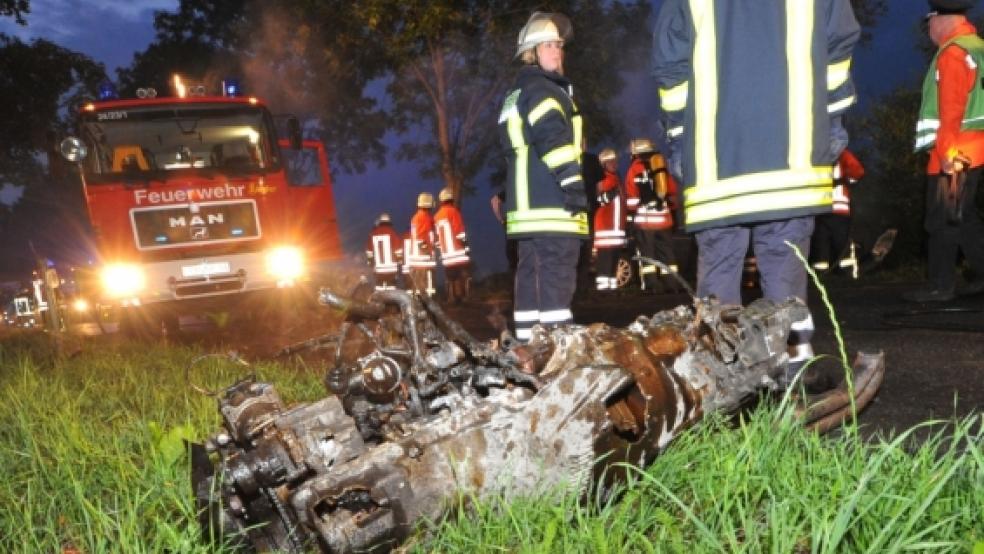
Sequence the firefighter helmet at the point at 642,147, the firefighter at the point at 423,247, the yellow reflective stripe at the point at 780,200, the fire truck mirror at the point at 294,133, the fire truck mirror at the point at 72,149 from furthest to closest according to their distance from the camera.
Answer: the firefighter at the point at 423,247 < the firefighter helmet at the point at 642,147 < the fire truck mirror at the point at 294,133 < the fire truck mirror at the point at 72,149 < the yellow reflective stripe at the point at 780,200

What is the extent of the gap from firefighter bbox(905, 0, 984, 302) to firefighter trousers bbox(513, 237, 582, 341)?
3.14m

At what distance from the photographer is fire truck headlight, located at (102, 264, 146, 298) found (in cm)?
800

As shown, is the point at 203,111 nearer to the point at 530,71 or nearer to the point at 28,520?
the point at 530,71

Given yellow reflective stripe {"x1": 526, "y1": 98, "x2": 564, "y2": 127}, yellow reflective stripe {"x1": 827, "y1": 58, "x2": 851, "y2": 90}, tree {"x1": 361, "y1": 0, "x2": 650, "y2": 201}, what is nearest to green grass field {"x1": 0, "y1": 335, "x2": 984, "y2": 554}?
yellow reflective stripe {"x1": 827, "y1": 58, "x2": 851, "y2": 90}

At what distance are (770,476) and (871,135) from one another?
11.9m

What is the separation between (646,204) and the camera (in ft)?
33.2

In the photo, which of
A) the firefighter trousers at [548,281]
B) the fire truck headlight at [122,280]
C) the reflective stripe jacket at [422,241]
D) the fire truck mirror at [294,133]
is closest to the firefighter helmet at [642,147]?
the reflective stripe jacket at [422,241]

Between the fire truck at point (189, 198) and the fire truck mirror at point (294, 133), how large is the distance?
0.01m

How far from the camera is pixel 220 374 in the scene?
4477 millimetres

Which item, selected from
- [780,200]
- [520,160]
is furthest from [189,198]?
[780,200]

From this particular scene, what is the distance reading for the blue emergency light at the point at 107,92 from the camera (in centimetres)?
859

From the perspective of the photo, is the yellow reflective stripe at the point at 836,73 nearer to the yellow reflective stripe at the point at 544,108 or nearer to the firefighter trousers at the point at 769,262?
the firefighter trousers at the point at 769,262

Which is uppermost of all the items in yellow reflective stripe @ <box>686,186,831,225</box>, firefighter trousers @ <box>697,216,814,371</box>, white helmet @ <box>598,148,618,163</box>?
white helmet @ <box>598,148,618,163</box>

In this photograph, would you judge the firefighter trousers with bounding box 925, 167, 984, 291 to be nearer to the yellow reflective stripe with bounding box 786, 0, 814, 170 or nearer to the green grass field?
the yellow reflective stripe with bounding box 786, 0, 814, 170
